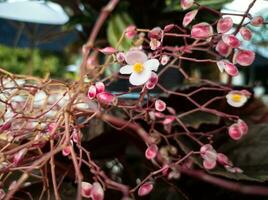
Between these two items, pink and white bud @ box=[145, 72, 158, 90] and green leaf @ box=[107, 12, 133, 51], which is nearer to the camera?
pink and white bud @ box=[145, 72, 158, 90]

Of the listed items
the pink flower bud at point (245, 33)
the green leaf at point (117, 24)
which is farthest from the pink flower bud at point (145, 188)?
the green leaf at point (117, 24)

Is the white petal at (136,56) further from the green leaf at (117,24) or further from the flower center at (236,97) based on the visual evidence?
the green leaf at (117,24)

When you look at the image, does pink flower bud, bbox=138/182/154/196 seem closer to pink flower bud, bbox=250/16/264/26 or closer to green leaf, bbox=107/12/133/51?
pink flower bud, bbox=250/16/264/26

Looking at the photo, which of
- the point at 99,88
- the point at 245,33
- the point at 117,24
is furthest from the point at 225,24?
the point at 117,24

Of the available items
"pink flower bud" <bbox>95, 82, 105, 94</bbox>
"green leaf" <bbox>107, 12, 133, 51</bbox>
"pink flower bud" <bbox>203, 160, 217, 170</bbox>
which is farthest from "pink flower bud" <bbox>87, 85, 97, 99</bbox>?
"green leaf" <bbox>107, 12, 133, 51</bbox>

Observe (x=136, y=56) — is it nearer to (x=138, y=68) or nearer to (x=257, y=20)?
(x=138, y=68)

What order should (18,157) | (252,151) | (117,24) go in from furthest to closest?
(117,24)
(252,151)
(18,157)

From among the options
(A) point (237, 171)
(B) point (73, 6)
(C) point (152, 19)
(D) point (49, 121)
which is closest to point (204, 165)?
(A) point (237, 171)

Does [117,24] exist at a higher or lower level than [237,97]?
higher

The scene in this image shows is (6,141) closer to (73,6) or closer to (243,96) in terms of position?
(243,96)
